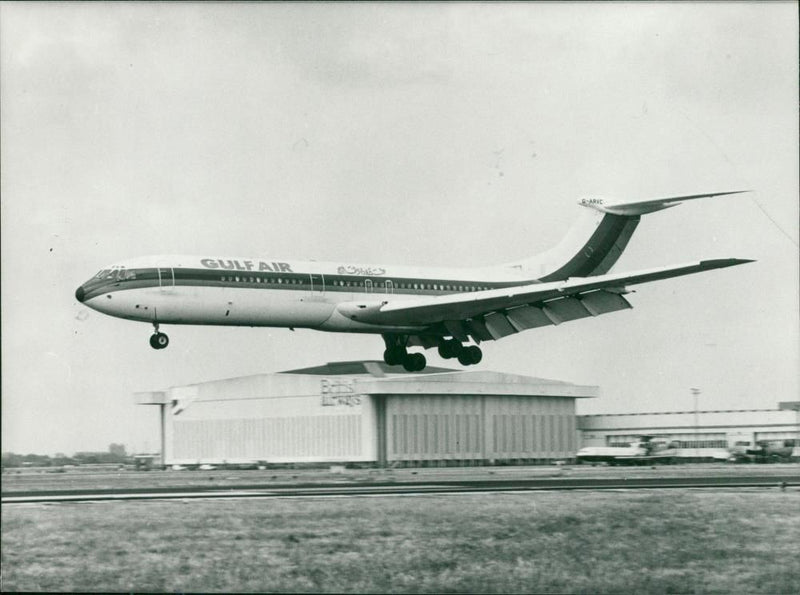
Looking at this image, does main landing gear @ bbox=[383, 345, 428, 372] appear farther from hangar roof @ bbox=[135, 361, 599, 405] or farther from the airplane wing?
hangar roof @ bbox=[135, 361, 599, 405]

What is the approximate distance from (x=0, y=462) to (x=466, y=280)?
32.7 metres

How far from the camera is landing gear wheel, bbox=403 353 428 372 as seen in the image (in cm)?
5006

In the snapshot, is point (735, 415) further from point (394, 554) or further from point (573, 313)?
point (394, 554)

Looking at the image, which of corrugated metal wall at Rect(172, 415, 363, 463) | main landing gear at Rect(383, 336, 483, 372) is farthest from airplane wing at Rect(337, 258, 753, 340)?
corrugated metal wall at Rect(172, 415, 363, 463)

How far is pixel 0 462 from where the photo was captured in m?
20.7

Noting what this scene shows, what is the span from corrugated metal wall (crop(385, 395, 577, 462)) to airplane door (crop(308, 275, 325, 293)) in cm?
2631

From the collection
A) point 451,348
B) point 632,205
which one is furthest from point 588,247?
point 451,348

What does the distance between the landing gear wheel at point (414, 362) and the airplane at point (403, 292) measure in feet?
0.18

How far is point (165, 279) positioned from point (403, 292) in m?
11.6

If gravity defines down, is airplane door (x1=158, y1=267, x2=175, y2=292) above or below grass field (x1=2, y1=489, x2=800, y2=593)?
above

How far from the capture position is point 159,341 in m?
40.8

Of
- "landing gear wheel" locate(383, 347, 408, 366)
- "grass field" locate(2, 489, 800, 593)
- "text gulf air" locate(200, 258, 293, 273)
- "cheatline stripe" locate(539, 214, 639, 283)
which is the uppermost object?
"cheatline stripe" locate(539, 214, 639, 283)

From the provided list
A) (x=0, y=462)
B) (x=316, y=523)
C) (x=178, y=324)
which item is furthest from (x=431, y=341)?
(x=0, y=462)

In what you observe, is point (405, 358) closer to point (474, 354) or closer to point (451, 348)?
point (451, 348)
